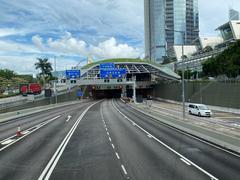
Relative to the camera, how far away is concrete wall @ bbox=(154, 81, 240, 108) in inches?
1953

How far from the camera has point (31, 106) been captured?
5588cm

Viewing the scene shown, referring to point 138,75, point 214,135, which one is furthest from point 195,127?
point 138,75

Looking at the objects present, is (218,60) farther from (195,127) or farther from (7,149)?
(7,149)

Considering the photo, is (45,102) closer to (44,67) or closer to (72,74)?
(72,74)

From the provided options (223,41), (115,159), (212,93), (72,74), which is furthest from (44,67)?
(115,159)

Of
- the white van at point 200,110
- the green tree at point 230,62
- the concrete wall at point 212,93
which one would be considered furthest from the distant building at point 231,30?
the white van at point 200,110

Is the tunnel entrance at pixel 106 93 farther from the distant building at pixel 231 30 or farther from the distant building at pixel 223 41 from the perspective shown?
the distant building at pixel 231 30

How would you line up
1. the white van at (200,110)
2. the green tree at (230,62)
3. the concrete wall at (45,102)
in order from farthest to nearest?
the green tree at (230,62)
the concrete wall at (45,102)
the white van at (200,110)

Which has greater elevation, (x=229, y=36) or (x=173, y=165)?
(x=229, y=36)

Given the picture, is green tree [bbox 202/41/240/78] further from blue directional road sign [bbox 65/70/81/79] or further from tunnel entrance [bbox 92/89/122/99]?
tunnel entrance [bbox 92/89/122/99]

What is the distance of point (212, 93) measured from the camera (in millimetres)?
58875

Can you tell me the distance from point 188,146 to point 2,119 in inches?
1182

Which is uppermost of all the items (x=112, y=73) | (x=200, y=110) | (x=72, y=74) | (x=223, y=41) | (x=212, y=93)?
(x=223, y=41)

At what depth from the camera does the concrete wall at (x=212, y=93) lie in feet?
163
